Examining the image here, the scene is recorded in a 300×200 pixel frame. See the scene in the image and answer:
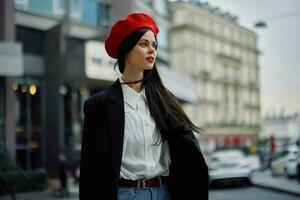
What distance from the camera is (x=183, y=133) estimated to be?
2.37 m

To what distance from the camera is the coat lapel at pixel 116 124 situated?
229cm

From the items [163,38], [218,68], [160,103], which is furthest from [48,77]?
[218,68]

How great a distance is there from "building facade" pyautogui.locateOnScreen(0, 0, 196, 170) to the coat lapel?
1991cm

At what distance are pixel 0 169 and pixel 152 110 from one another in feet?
56.9

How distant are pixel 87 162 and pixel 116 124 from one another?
0.72ft

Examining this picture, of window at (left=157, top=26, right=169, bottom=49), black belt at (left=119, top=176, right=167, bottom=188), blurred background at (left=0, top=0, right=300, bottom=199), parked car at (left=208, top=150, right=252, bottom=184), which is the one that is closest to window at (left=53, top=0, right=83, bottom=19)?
blurred background at (left=0, top=0, right=300, bottom=199)

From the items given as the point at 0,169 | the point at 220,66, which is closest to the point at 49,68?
the point at 0,169

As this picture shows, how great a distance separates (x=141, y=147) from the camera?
7.76 feet

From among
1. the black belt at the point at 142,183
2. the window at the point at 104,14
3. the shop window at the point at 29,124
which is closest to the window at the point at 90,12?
the window at the point at 104,14

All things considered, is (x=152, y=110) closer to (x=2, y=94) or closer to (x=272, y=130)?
(x=2, y=94)

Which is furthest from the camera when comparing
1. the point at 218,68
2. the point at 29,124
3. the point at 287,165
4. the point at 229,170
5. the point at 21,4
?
the point at 218,68

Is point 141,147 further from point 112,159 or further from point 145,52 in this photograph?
point 145,52

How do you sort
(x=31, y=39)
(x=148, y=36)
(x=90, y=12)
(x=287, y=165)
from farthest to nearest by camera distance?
(x=90, y=12)
(x=31, y=39)
(x=287, y=165)
(x=148, y=36)

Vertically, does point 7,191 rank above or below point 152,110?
below
